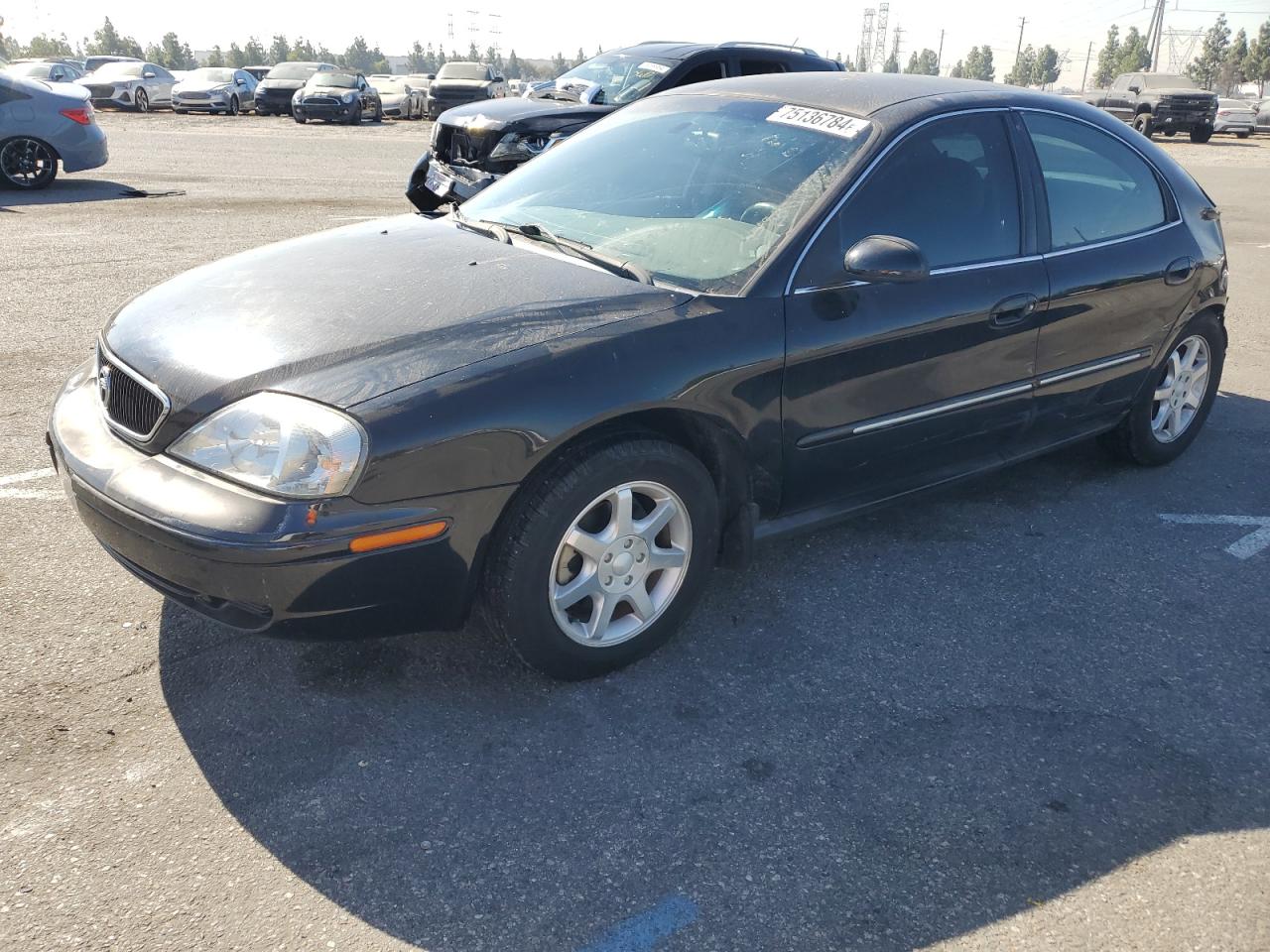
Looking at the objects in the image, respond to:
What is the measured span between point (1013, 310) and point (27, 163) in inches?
458

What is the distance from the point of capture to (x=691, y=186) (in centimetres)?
372

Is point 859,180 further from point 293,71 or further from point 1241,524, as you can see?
point 293,71

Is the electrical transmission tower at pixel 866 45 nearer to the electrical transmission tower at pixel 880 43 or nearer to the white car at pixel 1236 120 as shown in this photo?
the electrical transmission tower at pixel 880 43

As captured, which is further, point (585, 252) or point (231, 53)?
point (231, 53)

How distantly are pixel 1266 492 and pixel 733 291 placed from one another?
2.95 m

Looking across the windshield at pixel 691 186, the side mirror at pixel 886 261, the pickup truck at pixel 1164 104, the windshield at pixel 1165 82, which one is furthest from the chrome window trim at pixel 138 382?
the windshield at pixel 1165 82

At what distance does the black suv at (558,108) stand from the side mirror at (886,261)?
5276mm

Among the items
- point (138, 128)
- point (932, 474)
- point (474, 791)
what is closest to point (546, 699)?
point (474, 791)

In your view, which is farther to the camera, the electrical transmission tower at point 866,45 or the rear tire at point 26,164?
the electrical transmission tower at point 866,45

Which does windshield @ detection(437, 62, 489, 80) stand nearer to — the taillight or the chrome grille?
the taillight

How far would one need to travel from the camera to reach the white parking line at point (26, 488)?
409 centimetres

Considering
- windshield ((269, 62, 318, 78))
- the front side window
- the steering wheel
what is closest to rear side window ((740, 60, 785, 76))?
the front side window

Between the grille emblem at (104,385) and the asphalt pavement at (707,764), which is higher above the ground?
the grille emblem at (104,385)

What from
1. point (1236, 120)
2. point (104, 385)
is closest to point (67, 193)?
point (104, 385)
